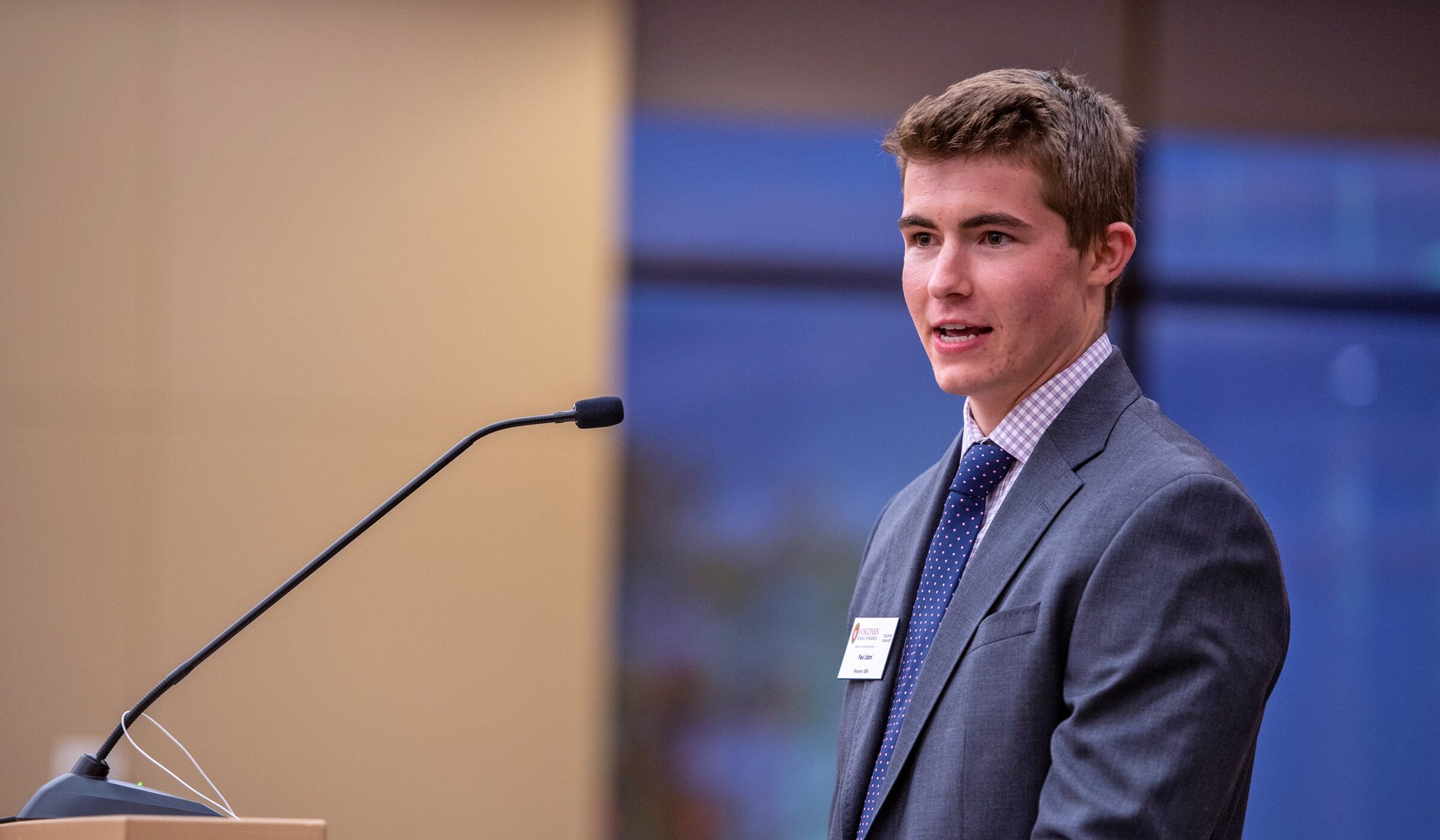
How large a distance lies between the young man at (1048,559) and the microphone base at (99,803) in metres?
0.74

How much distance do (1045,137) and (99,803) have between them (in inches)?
49.4

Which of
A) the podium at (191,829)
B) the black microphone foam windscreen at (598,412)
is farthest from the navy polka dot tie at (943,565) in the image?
the podium at (191,829)

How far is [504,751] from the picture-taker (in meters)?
3.60

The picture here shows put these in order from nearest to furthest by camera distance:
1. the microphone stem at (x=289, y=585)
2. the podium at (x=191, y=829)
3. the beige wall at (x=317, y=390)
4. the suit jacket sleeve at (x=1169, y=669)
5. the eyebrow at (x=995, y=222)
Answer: the podium at (x=191, y=829) → the suit jacket sleeve at (x=1169, y=669) → the microphone stem at (x=289, y=585) → the eyebrow at (x=995, y=222) → the beige wall at (x=317, y=390)

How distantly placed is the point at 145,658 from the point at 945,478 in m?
2.45

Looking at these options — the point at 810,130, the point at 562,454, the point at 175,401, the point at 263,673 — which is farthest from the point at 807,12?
the point at 263,673

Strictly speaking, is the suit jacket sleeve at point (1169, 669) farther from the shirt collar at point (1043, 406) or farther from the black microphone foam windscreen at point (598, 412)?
the black microphone foam windscreen at point (598, 412)

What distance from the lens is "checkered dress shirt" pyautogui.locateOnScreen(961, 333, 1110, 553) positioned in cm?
163

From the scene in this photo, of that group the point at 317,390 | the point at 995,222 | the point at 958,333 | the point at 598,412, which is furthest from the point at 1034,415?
the point at 317,390

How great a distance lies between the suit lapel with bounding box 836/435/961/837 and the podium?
2.09 ft

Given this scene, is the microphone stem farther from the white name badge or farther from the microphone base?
the white name badge

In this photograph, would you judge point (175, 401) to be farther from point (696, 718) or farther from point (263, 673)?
point (696, 718)

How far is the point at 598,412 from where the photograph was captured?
5.41 feet

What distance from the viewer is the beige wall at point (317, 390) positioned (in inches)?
137
